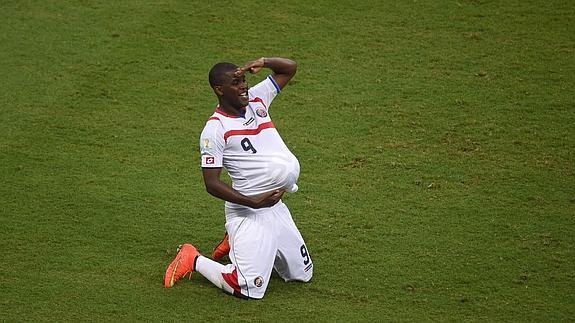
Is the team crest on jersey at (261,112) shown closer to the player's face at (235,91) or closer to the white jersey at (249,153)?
the white jersey at (249,153)

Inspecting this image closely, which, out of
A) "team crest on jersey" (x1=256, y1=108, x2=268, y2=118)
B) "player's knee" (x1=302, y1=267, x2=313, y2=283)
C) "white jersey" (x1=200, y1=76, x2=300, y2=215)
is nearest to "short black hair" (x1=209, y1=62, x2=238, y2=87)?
"white jersey" (x1=200, y1=76, x2=300, y2=215)

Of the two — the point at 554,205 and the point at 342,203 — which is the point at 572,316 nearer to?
the point at 554,205

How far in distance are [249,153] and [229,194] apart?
1.30ft

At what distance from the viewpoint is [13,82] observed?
38.3ft

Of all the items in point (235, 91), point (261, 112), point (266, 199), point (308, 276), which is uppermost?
point (235, 91)

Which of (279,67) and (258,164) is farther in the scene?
(279,67)

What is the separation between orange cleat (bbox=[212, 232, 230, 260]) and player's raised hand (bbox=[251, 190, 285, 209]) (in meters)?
0.63

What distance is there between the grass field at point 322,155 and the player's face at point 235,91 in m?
1.53

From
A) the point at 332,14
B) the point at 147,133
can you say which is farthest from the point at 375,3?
the point at 147,133

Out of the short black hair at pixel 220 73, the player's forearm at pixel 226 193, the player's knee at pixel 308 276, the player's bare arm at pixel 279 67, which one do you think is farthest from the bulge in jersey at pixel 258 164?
the player's knee at pixel 308 276

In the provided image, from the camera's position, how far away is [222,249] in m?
Answer: 8.57

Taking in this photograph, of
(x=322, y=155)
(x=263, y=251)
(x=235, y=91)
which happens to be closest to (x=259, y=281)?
(x=263, y=251)

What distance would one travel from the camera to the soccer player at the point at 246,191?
312 inches

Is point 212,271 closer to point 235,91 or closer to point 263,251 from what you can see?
point 263,251
